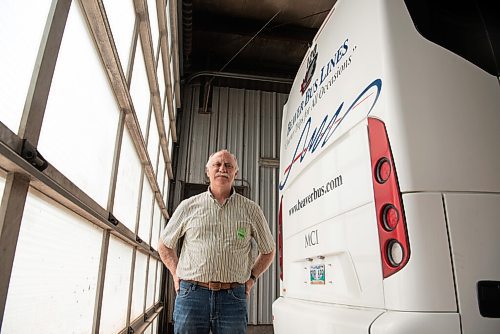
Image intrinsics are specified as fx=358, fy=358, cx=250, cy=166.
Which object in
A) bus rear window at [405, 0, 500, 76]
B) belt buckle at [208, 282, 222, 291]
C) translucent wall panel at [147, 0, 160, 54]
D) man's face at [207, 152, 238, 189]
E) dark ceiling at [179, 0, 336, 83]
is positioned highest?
dark ceiling at [179, 0, 336, 83]

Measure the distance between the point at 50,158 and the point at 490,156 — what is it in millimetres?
1619

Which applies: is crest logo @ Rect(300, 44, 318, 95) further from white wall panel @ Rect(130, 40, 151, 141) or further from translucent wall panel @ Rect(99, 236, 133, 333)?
translucent wall panel @ Rect(99, 236, 133, 333)

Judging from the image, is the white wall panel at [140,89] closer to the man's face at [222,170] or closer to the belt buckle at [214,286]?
the man's face at [222,170]

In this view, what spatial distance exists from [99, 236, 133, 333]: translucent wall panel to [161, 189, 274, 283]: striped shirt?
347 mm

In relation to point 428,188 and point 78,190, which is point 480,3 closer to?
point 428,188

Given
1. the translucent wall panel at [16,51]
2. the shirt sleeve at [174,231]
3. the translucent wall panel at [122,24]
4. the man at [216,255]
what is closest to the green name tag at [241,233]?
the man at [216,255]

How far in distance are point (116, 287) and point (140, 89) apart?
57.1 inches

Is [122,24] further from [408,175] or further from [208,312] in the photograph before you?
[208,312]

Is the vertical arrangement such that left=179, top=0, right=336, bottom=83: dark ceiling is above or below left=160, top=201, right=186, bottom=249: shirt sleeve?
above

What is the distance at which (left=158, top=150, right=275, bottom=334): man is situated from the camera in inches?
94.3

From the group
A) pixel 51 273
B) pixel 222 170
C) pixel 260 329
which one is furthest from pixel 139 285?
pixel 260 329

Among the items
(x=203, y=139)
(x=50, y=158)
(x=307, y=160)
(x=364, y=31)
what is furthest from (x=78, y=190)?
(x=203, y=139)

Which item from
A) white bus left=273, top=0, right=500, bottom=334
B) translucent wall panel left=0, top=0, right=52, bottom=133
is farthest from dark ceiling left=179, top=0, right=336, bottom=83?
translucent wall panel left=0, top=0, right=52, bottom=133

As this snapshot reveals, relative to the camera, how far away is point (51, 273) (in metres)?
1.30
